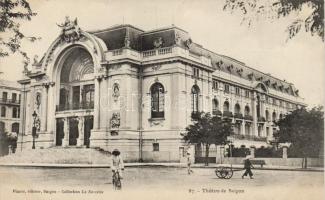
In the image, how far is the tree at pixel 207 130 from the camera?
1803 cm

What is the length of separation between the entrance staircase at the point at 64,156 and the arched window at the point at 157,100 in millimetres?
2732

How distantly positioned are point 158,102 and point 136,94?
109cm

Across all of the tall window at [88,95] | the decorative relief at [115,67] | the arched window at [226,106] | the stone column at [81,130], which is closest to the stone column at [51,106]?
the stone column at [81,130]

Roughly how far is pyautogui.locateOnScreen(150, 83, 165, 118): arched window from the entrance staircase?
2732 mm

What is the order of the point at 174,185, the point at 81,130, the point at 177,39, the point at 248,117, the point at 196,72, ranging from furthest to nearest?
the point at 248,117 < the point at 81,130 < the point at 196,72 < the point at 177,39 < the point at 174,185

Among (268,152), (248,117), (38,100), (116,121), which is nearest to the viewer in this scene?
(268,152)

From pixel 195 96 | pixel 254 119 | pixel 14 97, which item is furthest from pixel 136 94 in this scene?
pixel 254 119

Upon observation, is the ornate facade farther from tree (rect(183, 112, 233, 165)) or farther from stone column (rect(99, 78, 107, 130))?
tree (rect(183, 112, 233, 165))

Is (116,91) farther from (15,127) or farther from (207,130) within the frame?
(207,130)

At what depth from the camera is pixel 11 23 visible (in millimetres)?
11805

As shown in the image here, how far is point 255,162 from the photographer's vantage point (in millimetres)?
16438

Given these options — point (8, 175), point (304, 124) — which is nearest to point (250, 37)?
point (304, 124)

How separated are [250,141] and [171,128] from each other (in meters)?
4.36

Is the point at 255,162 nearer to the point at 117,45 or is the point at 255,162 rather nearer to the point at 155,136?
the point at 155,136
